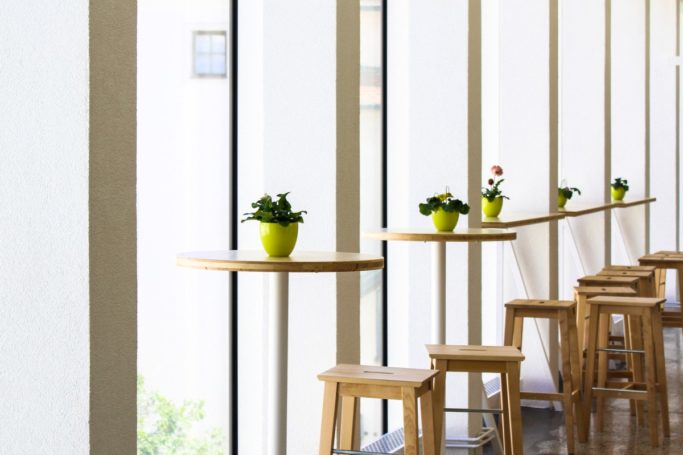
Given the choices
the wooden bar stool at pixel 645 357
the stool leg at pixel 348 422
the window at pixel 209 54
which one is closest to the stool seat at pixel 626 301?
the wooden bar stool at pixel 645 357

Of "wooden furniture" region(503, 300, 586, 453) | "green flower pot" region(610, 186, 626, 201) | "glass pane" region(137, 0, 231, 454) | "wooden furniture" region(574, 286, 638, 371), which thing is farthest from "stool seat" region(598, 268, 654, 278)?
"glass pane" region(137, 0, 231, 454)

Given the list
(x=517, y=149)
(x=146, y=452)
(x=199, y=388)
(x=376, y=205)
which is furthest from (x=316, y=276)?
(x=517, y=149)

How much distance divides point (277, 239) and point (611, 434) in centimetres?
295

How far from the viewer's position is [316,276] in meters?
4.00

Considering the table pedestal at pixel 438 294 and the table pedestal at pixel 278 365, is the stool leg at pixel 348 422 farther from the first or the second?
the table pedestal at pixel 438 294

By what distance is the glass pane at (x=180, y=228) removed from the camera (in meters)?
3.74

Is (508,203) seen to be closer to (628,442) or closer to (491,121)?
(491,121)

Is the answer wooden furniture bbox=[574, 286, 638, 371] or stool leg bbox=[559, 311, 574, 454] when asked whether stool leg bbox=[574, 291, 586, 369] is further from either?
stool leg bbox=[559, 311, 574, 454]

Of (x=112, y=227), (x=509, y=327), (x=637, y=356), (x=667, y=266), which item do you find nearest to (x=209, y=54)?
(x=112, y=227)

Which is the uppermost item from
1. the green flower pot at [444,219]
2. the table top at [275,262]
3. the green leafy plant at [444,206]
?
the green leafy plant at [444,206]

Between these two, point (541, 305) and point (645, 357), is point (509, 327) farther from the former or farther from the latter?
point (645, 357)

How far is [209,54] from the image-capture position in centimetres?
405
